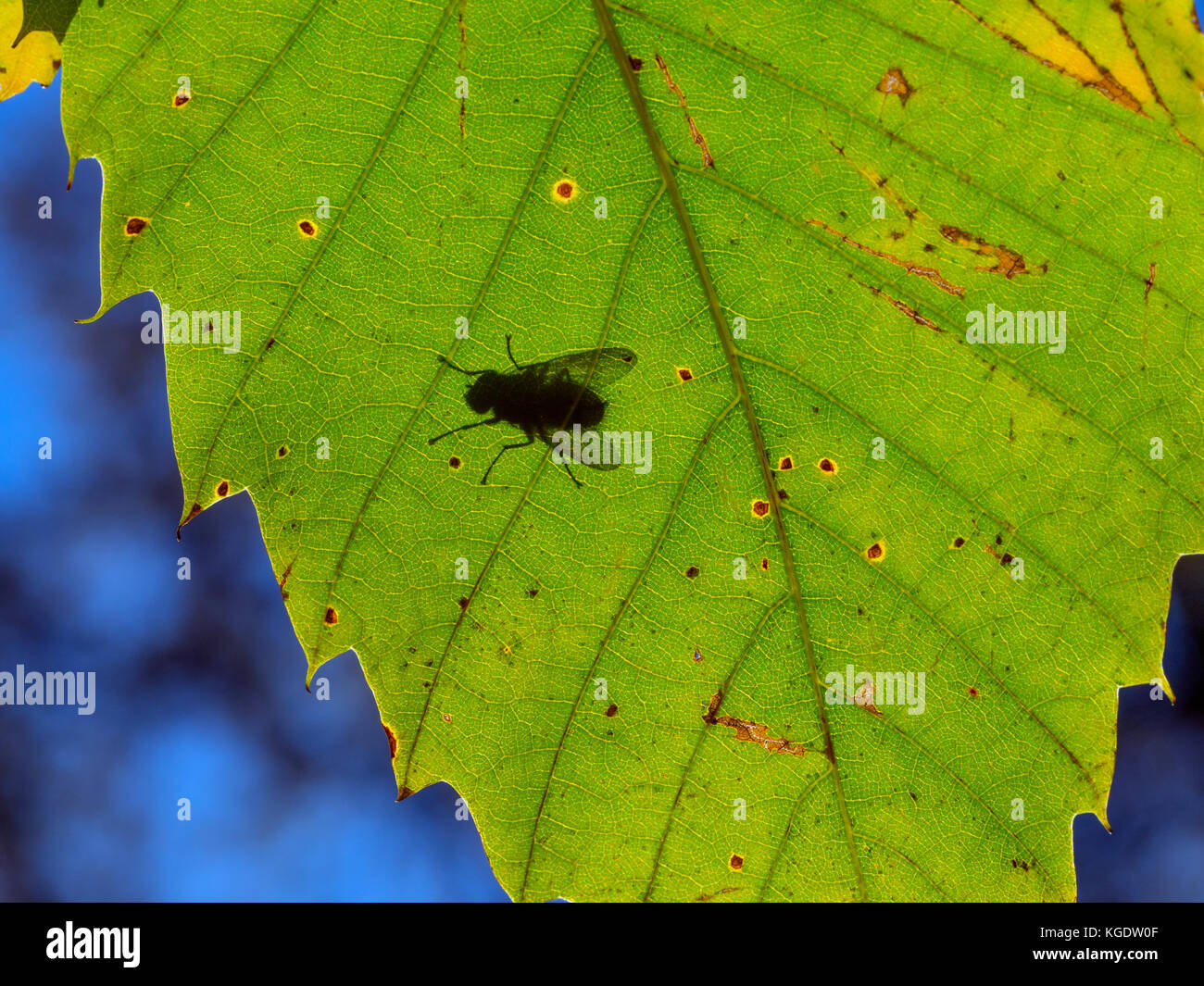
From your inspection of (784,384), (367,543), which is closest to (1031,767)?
(784,384)

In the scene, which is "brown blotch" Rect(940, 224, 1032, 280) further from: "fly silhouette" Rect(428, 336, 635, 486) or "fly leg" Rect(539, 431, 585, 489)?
"fly leg" Rect(539, 431, 585, 489)

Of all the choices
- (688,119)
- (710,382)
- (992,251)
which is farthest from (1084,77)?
(710,382)

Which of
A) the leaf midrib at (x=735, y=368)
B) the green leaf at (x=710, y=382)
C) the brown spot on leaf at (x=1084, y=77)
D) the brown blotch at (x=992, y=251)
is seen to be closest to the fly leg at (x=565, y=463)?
the green leaf at (x=710, y=382)

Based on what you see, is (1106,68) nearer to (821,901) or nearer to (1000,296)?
(1000,296)

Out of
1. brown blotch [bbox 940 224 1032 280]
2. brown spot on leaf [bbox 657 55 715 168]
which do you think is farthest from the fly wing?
brown blotch [bbox 940 224 1032 280]

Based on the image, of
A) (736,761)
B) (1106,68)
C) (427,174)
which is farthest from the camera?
(736,761)

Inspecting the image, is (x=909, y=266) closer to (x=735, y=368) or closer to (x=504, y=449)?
(x=735, y=368)
